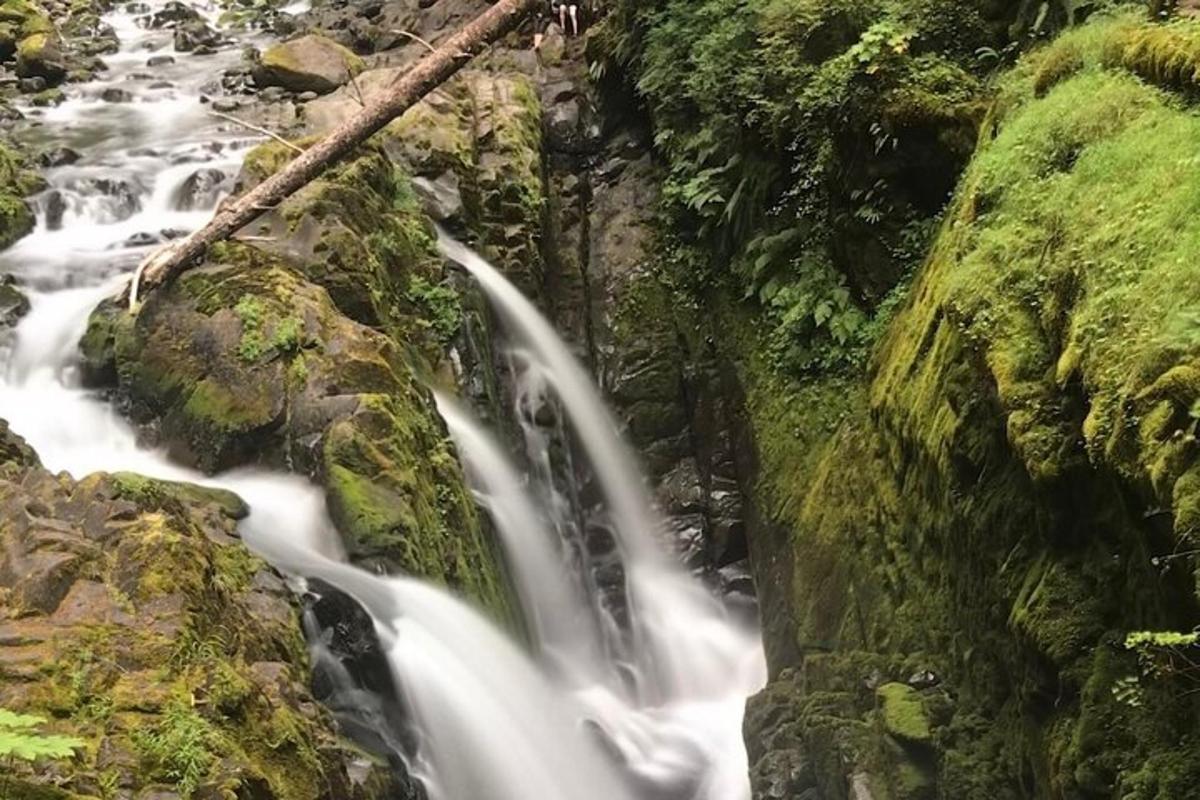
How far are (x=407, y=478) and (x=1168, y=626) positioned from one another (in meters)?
5.10

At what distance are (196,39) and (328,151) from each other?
34.9 feet

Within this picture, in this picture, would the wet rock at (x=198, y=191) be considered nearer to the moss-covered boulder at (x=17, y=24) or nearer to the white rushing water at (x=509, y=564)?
the white rushing water at (x=509, y=564)

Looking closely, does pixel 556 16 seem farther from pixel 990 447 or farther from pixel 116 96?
pixel 990 447

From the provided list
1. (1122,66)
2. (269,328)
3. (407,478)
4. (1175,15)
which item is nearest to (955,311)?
(1122,66)

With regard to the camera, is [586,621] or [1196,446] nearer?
[1196,446]

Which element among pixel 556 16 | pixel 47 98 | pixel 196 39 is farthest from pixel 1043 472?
pixel 196 39

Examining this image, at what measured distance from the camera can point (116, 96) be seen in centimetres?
1531

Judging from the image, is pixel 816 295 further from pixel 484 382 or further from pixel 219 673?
pixel 219 673

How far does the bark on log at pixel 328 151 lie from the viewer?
8.73 meters

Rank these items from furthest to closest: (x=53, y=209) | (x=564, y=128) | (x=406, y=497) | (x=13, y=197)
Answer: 1. (x=564, y=128)
2. (x=53, y=209)
3. (x=13, y=197)
4. (x=406, y=497)

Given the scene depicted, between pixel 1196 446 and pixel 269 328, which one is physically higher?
pixel 269 328

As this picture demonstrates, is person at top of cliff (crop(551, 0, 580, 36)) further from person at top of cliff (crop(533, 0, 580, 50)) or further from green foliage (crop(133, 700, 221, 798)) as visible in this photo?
green foliage (crop(133, 700, 221, 798))

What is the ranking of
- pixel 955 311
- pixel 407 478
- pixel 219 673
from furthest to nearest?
pixel 407 478
pixel 955 311
pixel 219 673

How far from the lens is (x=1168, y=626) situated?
3.85 metres
